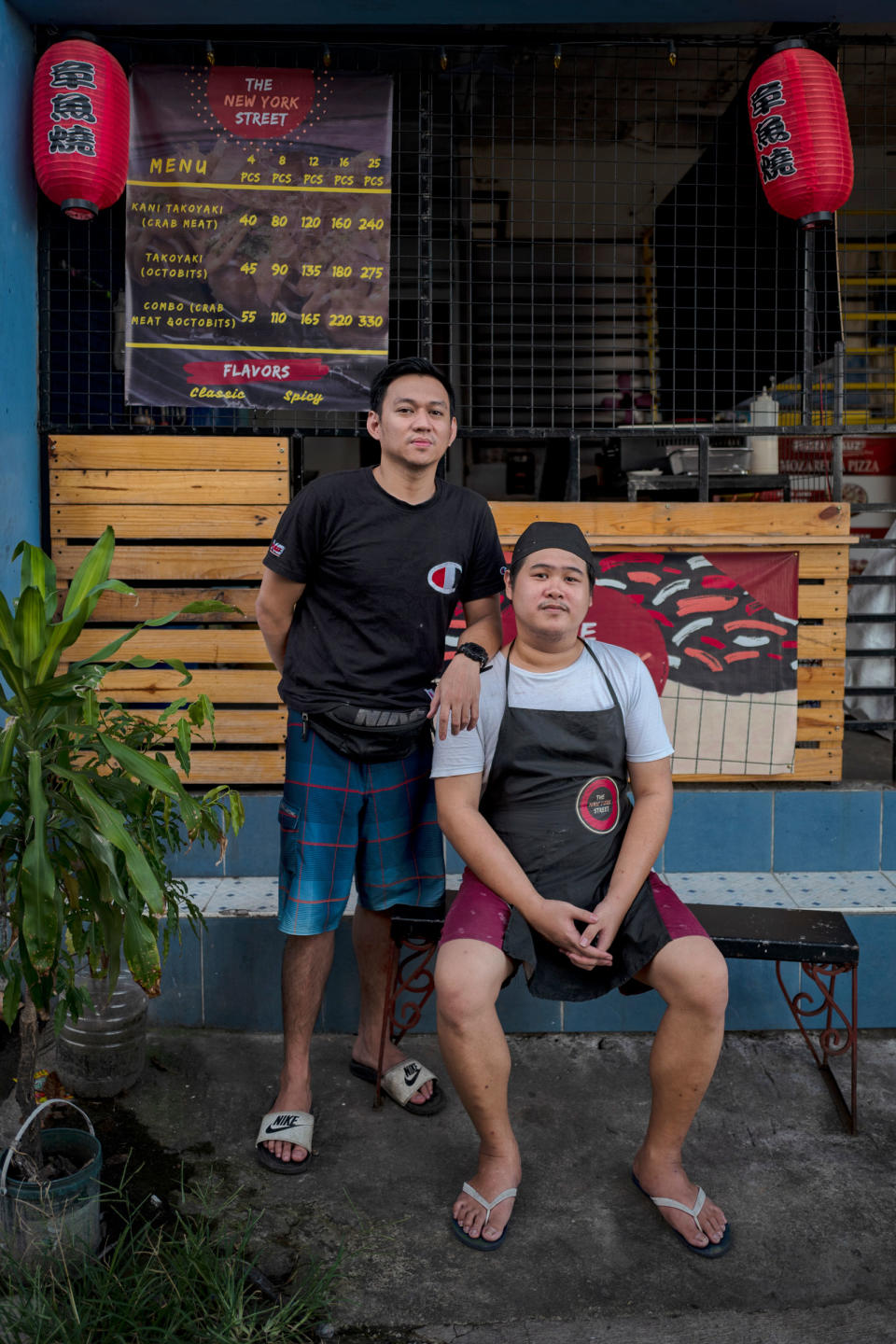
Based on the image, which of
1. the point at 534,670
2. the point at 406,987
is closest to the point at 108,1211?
the point at 406,987

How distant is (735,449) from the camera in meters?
5.61

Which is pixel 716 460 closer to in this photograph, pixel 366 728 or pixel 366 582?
pixel 366 582

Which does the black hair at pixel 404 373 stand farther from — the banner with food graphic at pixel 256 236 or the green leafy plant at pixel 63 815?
the banner with food graphic at pixel 256 236

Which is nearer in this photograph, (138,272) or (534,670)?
(534,670)

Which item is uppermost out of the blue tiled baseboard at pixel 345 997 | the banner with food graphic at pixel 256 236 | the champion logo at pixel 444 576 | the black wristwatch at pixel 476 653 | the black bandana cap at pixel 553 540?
the banner with food graphic at pixel 256 236

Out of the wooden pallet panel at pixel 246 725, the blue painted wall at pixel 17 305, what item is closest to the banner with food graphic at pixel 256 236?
the blue painted wall at pixel 17 305

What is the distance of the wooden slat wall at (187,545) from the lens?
4520 mm

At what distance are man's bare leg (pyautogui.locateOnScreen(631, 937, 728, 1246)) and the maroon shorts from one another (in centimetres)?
7

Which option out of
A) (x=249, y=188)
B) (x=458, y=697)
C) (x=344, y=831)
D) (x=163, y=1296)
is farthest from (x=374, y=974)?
(x=249, y=188)

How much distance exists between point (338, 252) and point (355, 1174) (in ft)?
11.6

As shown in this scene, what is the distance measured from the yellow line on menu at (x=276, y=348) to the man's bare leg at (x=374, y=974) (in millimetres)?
2407

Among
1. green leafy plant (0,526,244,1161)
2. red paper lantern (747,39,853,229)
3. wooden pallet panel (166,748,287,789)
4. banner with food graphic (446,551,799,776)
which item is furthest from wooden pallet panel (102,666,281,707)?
red paper lantern (747,39,853,229)

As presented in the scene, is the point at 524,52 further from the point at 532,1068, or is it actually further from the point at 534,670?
the point at 532,1068

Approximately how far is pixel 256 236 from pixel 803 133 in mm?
2220
